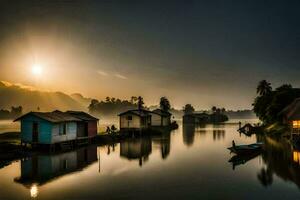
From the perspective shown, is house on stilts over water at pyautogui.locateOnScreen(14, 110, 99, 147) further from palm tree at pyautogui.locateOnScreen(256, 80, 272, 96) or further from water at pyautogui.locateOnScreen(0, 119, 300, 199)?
palm tree at pyautogui.locateOnScreen(256, 80, 272, 96)

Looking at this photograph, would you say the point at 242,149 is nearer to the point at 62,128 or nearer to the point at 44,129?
the point at 62,128

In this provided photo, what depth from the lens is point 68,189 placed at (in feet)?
71.5

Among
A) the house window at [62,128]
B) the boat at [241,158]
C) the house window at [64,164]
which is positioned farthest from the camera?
the house window at [62,128]

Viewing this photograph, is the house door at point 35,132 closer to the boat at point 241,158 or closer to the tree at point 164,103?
the boat at point 241,158

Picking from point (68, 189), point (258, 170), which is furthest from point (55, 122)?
point (258, 170)

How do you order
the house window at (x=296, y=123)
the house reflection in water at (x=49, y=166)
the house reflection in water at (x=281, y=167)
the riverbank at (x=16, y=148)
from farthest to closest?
the house window at (x=296, y=123) < the riverbank at (x=16, y=148) < the house reflection in water at (x=281, y=167) < the house reflection in water at (x=49, y=166)

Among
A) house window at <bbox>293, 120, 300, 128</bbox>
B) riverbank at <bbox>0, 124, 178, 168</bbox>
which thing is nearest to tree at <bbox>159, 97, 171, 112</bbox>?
riverbank at <bbox>0, 124, 178, 168</bbox>

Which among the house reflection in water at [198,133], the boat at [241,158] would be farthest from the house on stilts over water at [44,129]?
the boat at [241,158]

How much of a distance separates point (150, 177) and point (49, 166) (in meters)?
11.8

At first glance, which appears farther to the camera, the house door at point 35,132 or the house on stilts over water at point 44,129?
the house door at point 35,132

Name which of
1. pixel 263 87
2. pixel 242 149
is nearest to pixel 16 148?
A: pixel 242 149

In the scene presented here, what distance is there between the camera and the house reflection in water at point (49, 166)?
24.3m

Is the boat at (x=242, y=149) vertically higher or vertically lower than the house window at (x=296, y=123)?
lower

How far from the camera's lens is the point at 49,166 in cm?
3067
